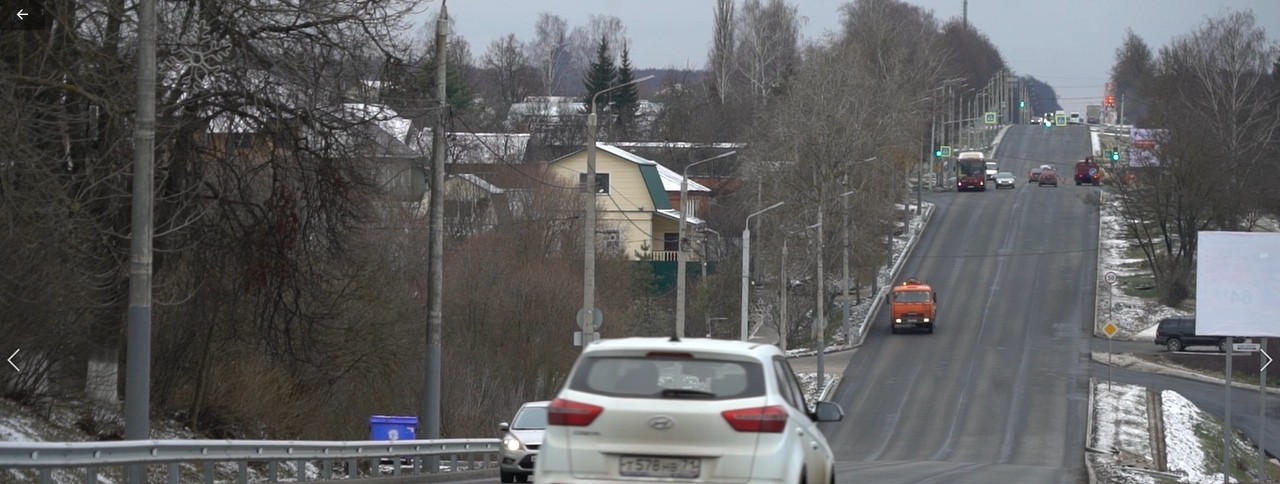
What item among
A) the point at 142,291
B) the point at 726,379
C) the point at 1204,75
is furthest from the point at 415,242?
the point at 1204,75

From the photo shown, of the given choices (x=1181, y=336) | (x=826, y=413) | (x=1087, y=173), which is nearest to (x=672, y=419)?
(x=826, y=413)

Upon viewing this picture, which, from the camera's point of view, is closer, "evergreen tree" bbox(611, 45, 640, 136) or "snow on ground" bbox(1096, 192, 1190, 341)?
"snow on ground" bbox(1096, 192, 1190, 341)

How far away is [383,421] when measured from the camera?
24.4 metres

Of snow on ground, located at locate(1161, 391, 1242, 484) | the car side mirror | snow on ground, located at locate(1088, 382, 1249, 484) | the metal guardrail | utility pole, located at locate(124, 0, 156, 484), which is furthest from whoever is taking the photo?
snow on ground, located at locate(1161, 391, 1242, 484)

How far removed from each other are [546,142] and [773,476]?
79.2 metres

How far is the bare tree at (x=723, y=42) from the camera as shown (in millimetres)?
116000

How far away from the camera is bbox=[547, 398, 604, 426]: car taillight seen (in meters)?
9.33

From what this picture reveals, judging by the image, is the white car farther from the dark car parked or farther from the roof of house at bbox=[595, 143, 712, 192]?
the roof of house at bbox=[595, 143, 712, 192]

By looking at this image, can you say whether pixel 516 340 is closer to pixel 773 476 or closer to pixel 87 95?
pixel 87 95

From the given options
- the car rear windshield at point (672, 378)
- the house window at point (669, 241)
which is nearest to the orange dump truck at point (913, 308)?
the house window at point (669, 241)

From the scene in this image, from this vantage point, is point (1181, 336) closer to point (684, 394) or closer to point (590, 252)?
point (590, 252)

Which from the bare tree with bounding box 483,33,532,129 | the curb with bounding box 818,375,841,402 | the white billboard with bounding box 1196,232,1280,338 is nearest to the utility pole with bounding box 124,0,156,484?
the white billboard with bounding box 1196,232,1280,338

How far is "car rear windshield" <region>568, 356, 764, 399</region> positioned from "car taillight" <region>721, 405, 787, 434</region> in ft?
A: 0.40

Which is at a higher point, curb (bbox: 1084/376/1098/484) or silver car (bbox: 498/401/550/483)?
silver car (bbox: 498/401/550/483)
